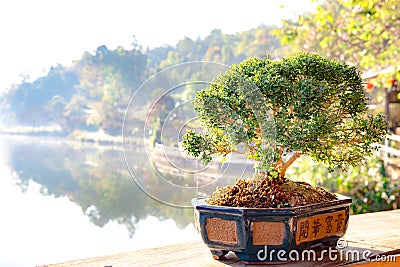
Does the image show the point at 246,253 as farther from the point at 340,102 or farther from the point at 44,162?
the point at 44,162

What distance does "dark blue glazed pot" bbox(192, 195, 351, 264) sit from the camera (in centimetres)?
107

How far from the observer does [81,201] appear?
2.51 meters

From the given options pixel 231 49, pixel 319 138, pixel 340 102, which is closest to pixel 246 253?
pixel 319 138

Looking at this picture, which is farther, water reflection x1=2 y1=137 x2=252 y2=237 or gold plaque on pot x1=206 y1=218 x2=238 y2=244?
water reflection x1=2 y1=137 x2=252 y2=237

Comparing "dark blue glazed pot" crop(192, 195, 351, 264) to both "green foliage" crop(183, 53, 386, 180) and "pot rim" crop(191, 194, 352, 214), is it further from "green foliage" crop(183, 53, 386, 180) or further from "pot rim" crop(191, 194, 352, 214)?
"green foliage" crop(183, 53, 386, 180)

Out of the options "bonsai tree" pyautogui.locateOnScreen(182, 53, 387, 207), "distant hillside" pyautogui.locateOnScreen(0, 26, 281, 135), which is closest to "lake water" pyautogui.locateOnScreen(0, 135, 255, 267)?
"distant hillside" pyautogui.locateOnScreen(0, 26, 281, 135)

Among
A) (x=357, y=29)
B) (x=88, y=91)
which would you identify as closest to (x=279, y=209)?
(x=88, y=91)

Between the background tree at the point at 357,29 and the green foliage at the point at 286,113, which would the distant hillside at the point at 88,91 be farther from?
the green foliage at the point at 286,113

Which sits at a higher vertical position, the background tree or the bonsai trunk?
the background tree

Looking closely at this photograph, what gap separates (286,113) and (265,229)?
0.94 feet

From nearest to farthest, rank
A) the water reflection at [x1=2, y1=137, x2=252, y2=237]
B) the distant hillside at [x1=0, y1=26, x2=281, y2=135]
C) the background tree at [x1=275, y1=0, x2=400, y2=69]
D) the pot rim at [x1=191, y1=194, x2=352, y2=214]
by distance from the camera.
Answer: the pot rim at [x1=191, y1=194, x2=352, y2=214]
the water reflection at [x1=2, y1=137, x2=252, y2=237]
the distant hillside at [x1=0, y1=26, x2=281, y2=135]
the background tree at [x1=275, y1=0, x2=400, y2=69]

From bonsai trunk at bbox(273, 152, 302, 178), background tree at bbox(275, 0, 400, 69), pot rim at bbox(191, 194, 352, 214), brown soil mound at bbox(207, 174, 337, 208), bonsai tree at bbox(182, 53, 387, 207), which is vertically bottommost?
pot rim at bbox(191, 194, 352, 214)

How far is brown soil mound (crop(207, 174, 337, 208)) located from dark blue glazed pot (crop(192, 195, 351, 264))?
0.03 m

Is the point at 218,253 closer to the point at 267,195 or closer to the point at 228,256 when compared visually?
the point at 228,256
